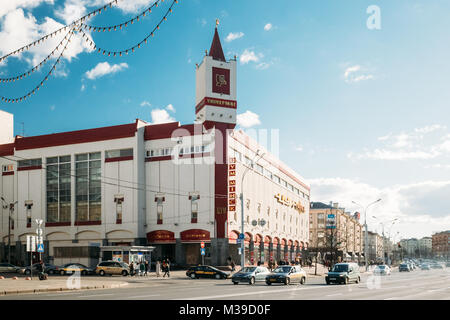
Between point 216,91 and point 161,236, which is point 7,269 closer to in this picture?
point 161,236

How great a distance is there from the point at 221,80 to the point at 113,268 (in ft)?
89.3

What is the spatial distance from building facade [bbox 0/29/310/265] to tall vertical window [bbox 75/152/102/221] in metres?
0.14

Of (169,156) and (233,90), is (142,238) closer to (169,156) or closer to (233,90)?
(169,156)

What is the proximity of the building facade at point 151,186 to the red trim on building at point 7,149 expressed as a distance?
156mm

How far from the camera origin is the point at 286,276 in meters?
33.2

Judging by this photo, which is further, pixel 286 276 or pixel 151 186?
pixel 151 186

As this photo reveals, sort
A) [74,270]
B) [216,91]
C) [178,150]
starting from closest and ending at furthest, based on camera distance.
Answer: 1. [74,270]
2. [216,91]
3. [178,150]

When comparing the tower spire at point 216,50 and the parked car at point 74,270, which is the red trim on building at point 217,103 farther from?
the parked car at point 74,270

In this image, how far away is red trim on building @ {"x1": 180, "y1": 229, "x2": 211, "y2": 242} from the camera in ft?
196

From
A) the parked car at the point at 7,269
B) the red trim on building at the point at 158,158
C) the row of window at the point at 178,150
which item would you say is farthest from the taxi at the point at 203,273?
the parked car at the point at 7,269

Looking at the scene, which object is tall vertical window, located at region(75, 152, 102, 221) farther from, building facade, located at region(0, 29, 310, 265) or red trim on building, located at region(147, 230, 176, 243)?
red trim on building, located at region(147, 230, 176, 243)

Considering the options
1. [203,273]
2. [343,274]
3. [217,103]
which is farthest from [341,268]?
[217,103]
